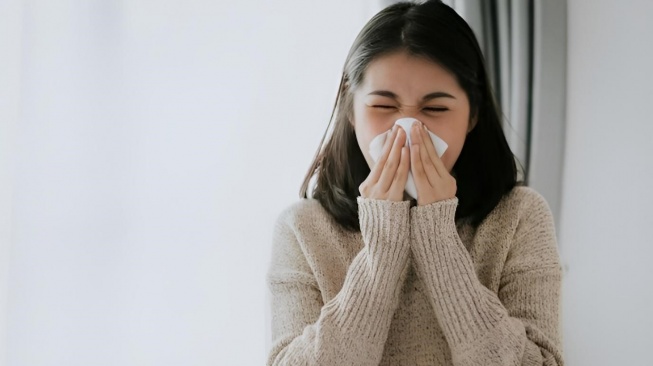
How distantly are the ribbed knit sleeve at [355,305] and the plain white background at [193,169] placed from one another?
526 millimetres

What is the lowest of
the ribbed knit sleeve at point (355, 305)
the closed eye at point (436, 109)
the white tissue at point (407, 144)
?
the ribbed knit sleeve at point (355, 305)

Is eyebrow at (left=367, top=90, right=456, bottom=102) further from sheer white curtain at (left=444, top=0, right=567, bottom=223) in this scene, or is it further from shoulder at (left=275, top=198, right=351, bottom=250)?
sheer white curtain at (left=444, top=0, right=567, bottom=223)

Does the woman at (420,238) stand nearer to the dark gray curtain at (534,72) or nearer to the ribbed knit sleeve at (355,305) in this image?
the ribbed knit sleeve at (355,305)

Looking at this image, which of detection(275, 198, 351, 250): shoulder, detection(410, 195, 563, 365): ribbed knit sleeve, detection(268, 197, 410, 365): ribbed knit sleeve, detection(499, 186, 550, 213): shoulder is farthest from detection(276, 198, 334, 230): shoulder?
detection(499, 186, 550, 213): shoulder

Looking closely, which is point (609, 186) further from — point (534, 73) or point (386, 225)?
point (386, 225)

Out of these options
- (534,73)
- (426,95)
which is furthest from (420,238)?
(534,73)

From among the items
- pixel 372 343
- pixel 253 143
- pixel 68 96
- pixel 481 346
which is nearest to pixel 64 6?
pixel 68 96

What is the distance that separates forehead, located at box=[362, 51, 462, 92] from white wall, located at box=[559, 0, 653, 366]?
0.72 meters

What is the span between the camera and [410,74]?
4.17 ft

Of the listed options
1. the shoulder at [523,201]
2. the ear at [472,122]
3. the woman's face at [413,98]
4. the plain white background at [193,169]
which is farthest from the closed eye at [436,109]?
the plain white background at [193,169]

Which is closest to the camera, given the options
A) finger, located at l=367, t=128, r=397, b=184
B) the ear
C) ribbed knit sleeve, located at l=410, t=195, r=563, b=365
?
ribbed knit sleeve, located at l=410, t=195, r=563, b=365

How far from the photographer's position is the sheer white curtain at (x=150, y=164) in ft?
5.34

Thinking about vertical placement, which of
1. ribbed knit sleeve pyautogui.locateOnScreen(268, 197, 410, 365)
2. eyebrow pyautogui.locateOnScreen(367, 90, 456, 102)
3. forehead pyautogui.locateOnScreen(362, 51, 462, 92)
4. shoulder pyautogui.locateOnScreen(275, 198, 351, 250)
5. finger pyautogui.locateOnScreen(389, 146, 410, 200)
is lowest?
ribbed knit sleeve pyautogui.locateOnScreen(268, 197, 410, 365)

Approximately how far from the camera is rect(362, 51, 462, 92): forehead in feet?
4.16
